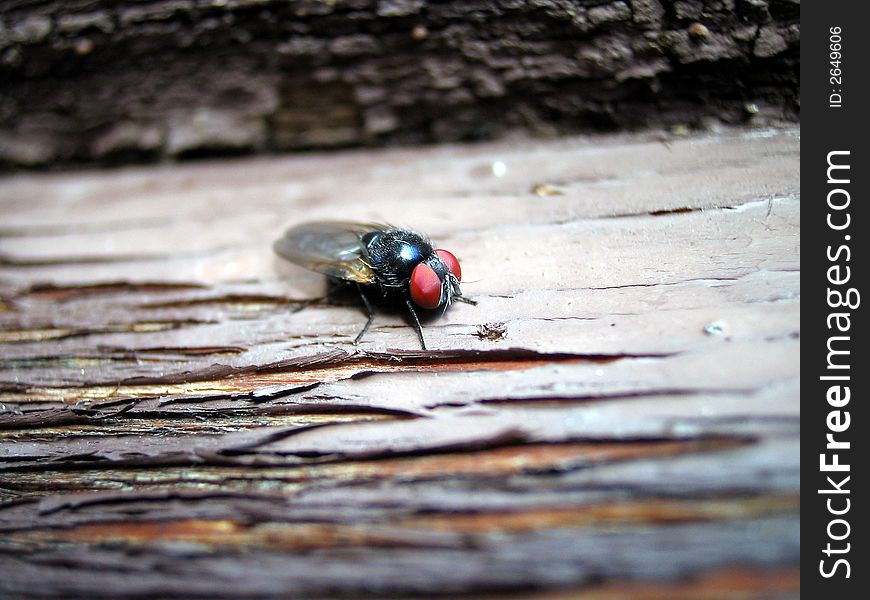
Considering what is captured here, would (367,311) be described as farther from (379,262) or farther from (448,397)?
(448,397)

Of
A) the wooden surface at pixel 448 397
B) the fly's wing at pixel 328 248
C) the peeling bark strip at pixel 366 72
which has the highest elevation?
the peeling bark strip at pixel 366 72

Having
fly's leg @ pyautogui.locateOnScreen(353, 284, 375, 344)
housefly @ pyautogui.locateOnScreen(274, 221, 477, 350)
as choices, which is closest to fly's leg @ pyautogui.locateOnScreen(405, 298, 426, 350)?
housefly @ pyautogui.locateOnScreen(274, 221, 477, 350)

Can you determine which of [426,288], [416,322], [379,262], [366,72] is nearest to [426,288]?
[426,288]

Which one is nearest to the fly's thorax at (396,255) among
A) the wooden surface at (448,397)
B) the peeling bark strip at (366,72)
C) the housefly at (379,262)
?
the housefly at (379,262)

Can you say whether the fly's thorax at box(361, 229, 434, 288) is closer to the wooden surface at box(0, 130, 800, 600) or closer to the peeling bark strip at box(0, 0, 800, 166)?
the wooden surface at box(0, 130, 800, 600)

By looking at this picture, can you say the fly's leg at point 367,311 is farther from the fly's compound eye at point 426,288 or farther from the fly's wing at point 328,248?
the fly's compound eye at point 426,288

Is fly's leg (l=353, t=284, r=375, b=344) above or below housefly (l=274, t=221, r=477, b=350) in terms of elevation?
below

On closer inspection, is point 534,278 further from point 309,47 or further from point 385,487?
point 309,47
